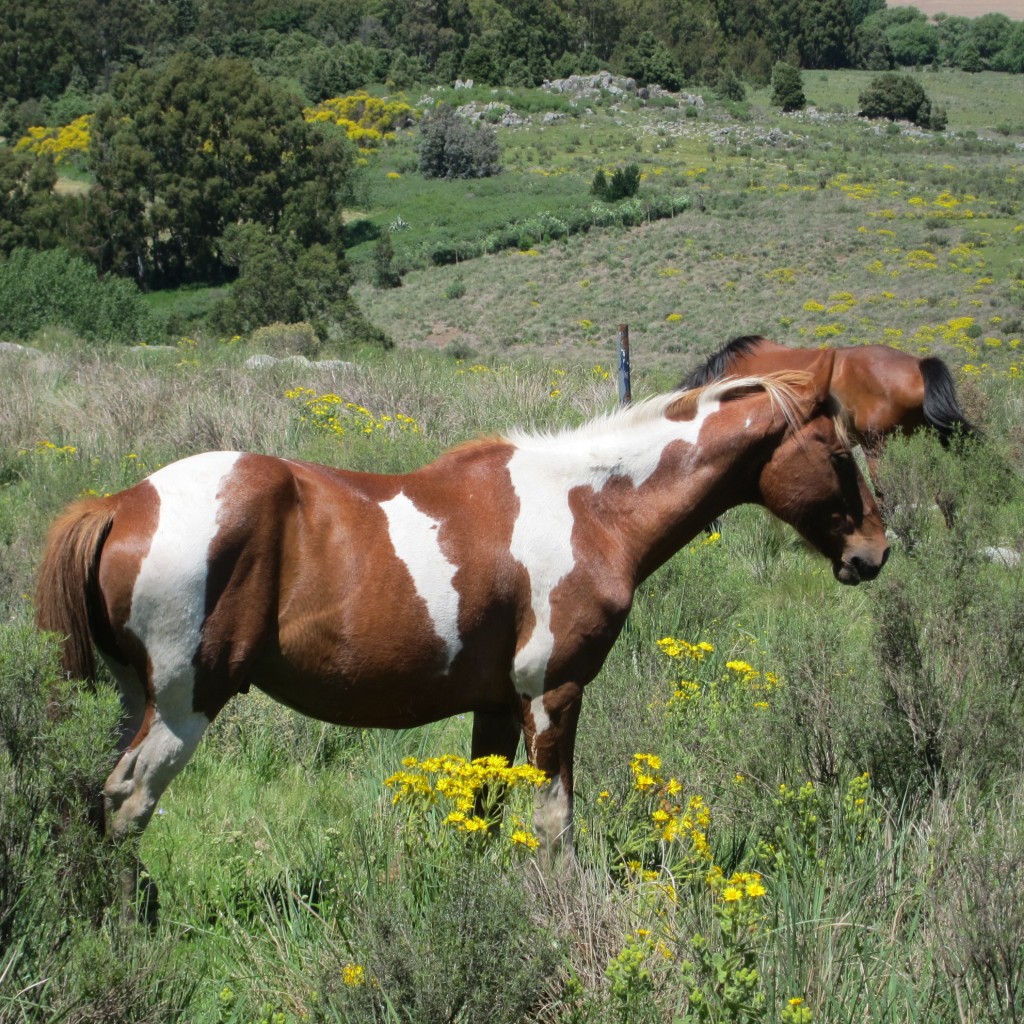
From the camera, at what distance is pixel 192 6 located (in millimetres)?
109438

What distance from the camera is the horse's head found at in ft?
13.7

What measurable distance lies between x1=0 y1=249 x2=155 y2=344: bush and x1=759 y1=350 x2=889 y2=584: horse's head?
1968 centimetres

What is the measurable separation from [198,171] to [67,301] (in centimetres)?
3317

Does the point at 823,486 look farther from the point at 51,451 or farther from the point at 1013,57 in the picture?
the point at 1013,57

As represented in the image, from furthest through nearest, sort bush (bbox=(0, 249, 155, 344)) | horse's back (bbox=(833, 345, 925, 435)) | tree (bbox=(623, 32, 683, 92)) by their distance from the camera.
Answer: tree (bbox=(623, 32, 683, 92)) < bush (bbox=(0, 249, 155, 344)) < horse's back (bbox=(833, 345, 925, 435))

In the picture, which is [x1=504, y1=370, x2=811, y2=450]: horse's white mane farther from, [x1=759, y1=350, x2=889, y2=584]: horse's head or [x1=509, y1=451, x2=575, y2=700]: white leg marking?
[x1=509, y1=451, x2=575, y2=700]: white leg marking

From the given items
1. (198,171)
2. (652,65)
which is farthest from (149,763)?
(652,65)

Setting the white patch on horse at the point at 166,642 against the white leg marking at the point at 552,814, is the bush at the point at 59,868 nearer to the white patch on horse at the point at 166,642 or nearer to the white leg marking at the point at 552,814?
the white patch on horse at the point at 166,642

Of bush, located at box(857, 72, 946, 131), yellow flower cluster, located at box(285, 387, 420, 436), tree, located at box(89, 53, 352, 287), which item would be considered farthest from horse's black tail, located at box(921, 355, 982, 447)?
bush, located at box(857, 72, 946, 131)

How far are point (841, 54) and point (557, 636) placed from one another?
12970cm

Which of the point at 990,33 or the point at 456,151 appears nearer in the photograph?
the point at 456,151

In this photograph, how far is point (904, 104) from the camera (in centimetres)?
8581

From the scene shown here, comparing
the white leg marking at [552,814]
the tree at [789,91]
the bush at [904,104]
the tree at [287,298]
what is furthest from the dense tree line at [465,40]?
the white leg marking at [552,814]

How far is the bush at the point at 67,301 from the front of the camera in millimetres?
23266
